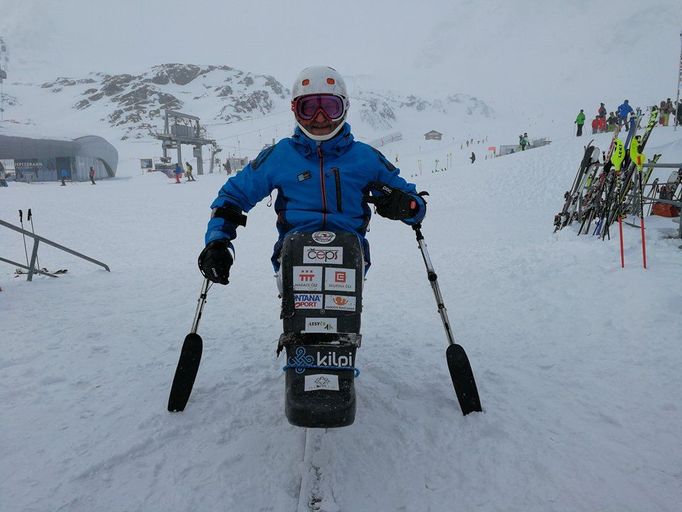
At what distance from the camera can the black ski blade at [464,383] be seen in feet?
8.33

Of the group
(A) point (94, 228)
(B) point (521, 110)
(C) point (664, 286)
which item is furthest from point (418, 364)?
(B) point (521, 110)

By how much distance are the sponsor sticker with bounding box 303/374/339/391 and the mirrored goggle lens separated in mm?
1607

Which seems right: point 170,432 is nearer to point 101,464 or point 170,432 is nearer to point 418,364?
point 101,464

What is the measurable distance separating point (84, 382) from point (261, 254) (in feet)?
19.9

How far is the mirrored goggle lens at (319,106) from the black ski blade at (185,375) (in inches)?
64.6

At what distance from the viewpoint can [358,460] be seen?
2115mm

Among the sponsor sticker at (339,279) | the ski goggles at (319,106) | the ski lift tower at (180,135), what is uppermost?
the ski lift tower at (180,135)

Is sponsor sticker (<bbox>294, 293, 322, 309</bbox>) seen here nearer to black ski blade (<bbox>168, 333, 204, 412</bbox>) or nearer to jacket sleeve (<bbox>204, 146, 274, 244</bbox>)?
jacket sleeve (<bbox>204, 146, 274, 244</bbox>)

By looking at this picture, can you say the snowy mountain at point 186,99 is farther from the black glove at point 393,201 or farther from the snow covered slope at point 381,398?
the black glove at point 393,201

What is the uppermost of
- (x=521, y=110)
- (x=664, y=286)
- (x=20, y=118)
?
(x=521, y=110)

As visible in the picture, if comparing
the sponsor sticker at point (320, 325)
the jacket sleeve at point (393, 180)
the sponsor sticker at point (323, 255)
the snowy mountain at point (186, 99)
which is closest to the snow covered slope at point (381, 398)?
the sponsor sticker at point (320, 325)

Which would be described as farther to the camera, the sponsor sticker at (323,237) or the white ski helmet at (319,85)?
the white ski helmet at (319,85)

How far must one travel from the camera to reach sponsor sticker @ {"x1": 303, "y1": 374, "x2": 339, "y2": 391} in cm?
193

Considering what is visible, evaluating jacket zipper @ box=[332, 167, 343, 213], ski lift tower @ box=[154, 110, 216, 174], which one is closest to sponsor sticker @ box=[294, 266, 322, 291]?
jacket zipper @ box=[332, 167, 343, 213]
